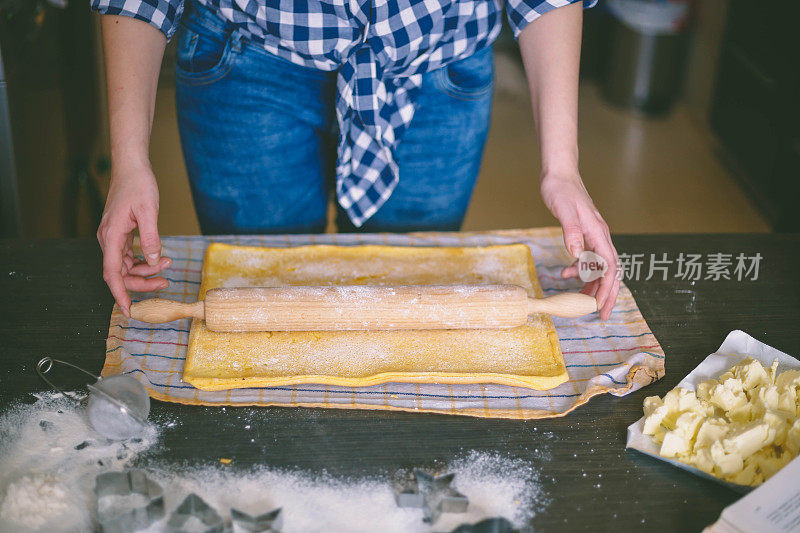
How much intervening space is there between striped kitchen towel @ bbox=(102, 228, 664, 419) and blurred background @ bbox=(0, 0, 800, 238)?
3.72 ft

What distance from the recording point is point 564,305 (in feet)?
3.22

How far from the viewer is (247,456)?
0.80m

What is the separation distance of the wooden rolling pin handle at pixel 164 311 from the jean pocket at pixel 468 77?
57 cm

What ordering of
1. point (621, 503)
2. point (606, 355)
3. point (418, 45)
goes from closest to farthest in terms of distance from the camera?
1. point (621, 503)
2. point (606, 355)
3. point (418, 45)

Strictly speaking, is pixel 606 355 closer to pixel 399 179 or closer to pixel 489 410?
pixel 489 410

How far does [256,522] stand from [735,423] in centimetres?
54

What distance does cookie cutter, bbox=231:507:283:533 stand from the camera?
0.71 m

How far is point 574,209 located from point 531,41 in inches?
12.0

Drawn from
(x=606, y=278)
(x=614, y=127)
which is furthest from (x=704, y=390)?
(x=614, y=127)

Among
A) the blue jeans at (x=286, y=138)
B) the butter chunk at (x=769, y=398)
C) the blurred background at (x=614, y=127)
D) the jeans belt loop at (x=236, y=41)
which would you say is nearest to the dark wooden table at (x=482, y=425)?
the butter chunk at (x=769, y=398)

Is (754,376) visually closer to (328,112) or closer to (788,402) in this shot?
(788,402)

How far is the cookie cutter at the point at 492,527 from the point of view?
2.35ft


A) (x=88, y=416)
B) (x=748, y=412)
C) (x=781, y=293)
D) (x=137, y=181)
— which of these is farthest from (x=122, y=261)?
(x=781, y=293)

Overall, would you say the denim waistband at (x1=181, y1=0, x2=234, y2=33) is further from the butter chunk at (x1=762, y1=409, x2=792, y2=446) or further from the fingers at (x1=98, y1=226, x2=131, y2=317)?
the butter chunk at (x1=762, y1=409, x2=792, y2=446)
